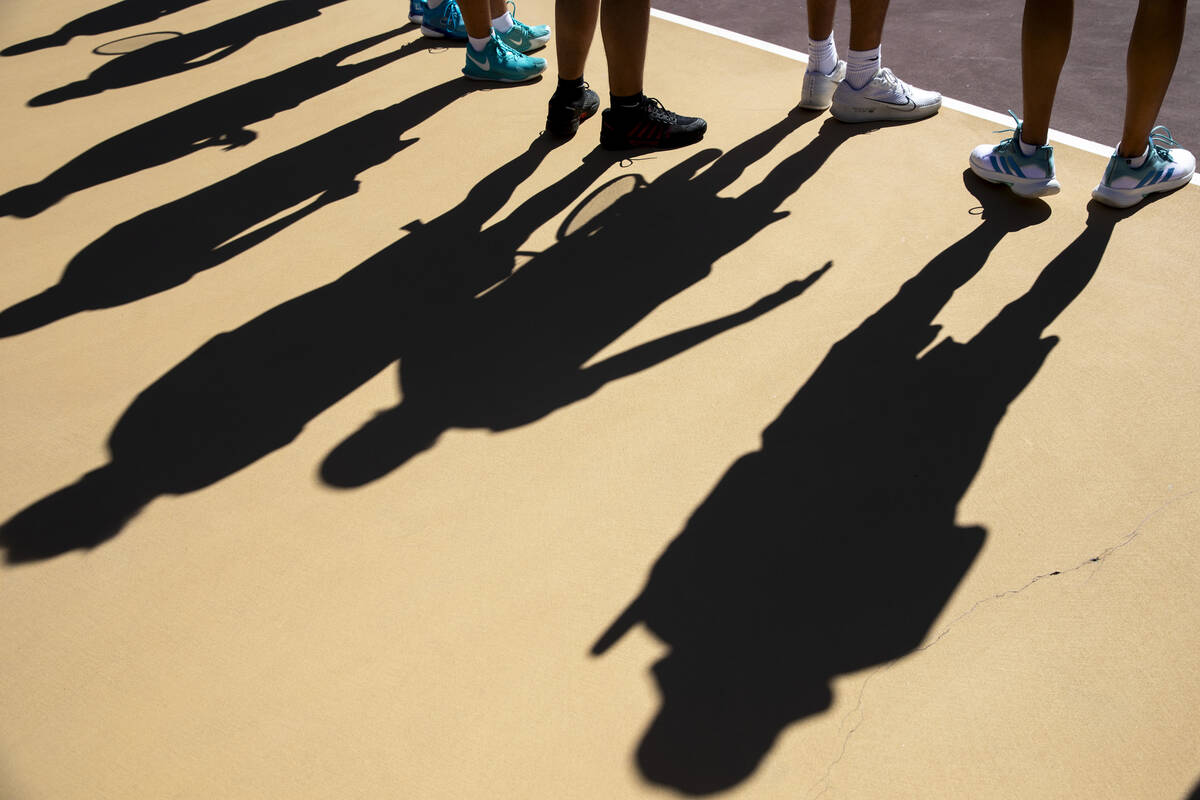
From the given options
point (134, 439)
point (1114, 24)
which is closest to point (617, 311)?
point (134, 439)

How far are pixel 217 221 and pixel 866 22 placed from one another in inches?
116

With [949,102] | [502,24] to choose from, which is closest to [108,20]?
[502,24]

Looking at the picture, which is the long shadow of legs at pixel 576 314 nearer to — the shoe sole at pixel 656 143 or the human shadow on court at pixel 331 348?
the human shadow on court at pixel 331 348

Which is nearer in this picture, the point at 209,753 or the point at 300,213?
the point at 209,753

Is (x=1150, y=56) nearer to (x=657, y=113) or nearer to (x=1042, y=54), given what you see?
(x=1042, y=54)

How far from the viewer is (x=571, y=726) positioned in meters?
2.00

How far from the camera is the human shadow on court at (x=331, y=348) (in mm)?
2621

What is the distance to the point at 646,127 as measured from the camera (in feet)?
13.7

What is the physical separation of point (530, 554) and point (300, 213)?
2.22m

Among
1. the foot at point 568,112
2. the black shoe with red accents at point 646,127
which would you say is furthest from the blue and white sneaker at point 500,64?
the black shoe with red accents at point 646,127

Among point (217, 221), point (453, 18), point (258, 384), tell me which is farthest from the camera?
point (453, 18)

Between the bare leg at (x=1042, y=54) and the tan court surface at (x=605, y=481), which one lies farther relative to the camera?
the bare leg at (x=1042, y=54)

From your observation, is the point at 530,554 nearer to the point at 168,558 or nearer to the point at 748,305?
the point at 168,558

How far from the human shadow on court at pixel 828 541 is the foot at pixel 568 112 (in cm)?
189
